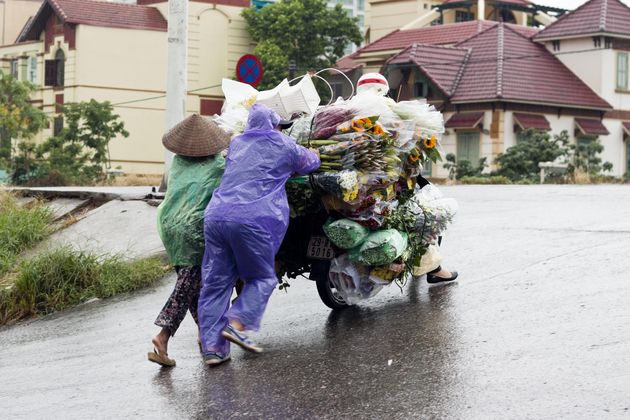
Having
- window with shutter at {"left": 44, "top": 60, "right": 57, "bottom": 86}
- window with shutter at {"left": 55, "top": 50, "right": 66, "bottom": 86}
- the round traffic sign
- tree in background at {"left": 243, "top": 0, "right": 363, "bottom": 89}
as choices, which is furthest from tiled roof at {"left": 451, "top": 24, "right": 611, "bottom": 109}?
the round traffic sign

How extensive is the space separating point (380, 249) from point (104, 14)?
47449 millimetres

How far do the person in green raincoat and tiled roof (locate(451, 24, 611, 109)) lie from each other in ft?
115

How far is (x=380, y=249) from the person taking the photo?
9.04 m

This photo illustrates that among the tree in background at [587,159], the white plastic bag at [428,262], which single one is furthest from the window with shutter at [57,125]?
the white plastic bag at [428,262]

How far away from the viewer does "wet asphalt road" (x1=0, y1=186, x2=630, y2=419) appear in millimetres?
6770

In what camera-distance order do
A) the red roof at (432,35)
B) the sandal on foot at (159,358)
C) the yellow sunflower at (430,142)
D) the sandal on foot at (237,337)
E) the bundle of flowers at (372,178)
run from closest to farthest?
the sandal on foot at (237,337) → the sandal on foot at (159,358) → the bundle of flowers at (372,178) → the yellow sunflower at (430,142) → the red roof at (432,35)

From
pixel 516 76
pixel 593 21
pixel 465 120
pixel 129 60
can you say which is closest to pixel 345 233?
pixel 465 120

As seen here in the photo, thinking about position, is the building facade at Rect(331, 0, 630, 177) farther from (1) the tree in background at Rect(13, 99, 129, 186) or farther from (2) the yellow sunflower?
(2) the yellow sunflower

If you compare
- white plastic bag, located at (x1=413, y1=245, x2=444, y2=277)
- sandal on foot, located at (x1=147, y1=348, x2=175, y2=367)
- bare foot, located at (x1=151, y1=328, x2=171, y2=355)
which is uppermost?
white plastic bag, located at (x1=413, y1=245, x2=444, y2=277)

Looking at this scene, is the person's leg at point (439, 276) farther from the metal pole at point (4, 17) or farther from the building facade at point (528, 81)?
the metal pole at point (4, 17)

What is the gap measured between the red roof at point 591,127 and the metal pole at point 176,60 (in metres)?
31.3

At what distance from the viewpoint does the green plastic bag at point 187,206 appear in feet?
28.0

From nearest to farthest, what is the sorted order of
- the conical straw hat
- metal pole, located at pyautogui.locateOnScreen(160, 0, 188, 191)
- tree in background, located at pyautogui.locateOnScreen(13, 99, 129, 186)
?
the conical straw hat
metal pole, located at pyautogui.locateOnScreen(160, 0, 188, 191)
tree in background, located at pyautogui.locateOnScreen(13, 99, 129, 186)

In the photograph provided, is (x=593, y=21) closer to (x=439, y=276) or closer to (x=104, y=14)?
(x=104, y=14)
